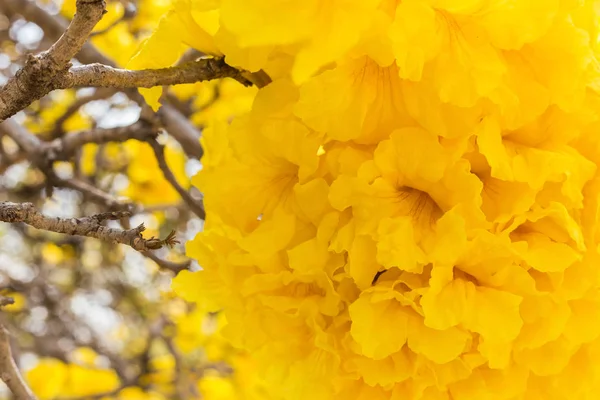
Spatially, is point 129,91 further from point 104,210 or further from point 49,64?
point 49,64

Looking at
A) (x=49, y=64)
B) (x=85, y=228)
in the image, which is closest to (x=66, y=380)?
(x=85, y=228)

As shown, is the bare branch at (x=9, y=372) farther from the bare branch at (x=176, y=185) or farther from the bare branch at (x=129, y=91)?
the bare branch at (x=129, y=91)

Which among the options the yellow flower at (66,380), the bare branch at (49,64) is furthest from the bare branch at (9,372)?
the yellow flower at (66,380)

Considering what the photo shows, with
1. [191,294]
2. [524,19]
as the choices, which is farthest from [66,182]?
[524,19]

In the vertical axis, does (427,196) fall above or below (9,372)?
above

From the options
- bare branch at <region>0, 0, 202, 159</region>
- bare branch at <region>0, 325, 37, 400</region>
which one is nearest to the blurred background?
bare branch at <region>0, 0, 202, 159</region>

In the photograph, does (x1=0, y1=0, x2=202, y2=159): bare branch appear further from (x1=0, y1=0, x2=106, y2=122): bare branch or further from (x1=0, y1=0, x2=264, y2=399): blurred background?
(x1=0, y1=0, x2=106, y2=122): bare branch
